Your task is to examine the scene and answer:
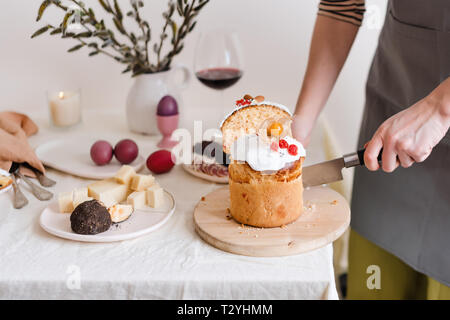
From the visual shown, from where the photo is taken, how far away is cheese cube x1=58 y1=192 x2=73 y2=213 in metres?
1.05

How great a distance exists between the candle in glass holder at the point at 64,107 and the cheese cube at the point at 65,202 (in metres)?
0.60

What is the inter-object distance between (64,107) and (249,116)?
2.60ft

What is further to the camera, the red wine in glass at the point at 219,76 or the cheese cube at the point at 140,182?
the red wine in glass at the point at 219,76

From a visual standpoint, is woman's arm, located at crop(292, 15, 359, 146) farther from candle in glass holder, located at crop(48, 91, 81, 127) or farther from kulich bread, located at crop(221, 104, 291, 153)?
candle in glass holder, located at crop(48, 91, 81, 127)

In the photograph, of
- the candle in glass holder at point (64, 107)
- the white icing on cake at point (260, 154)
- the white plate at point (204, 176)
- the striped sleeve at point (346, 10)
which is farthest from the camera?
the candle in glass holder at point (64, 107)

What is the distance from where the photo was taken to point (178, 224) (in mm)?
1060

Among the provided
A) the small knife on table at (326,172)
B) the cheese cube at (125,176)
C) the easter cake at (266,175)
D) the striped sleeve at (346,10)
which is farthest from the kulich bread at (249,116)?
the striped sleeve at (346,10)

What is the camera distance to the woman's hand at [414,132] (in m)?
0.95

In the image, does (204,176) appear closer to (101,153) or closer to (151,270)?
(101,153)

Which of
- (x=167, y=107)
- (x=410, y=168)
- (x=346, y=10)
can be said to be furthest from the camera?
(x=167, y=107)

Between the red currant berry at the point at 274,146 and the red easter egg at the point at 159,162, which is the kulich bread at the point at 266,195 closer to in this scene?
the red currant berry at the point at 274,146

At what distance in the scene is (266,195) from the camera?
998 mm

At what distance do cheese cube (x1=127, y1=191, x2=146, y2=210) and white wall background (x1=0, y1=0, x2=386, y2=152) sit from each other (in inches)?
26.4

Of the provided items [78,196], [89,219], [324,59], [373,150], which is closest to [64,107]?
[78,196]
